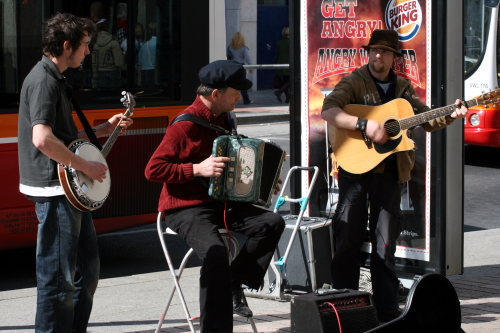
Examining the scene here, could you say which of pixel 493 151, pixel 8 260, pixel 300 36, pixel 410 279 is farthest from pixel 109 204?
pixel 493 151

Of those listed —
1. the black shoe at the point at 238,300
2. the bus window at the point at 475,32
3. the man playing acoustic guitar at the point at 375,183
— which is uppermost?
the bus window at the point at 475,32

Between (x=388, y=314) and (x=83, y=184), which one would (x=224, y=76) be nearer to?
(x=83, y=184)

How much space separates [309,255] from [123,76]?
2.41 meters

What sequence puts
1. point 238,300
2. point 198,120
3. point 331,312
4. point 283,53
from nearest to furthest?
point 331,312
point 198,120
point 238,300
point 283,53

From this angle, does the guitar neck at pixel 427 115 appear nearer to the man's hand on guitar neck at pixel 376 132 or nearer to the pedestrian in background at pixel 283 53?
the man's hand on guitar neck at pixel 376 132

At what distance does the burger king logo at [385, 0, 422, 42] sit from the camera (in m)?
5.33

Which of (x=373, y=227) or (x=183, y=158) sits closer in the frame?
(x=183, y=158)

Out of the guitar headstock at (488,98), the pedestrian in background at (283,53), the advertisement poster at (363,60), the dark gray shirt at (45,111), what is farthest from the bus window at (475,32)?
the dark gray shirt at (45,111)

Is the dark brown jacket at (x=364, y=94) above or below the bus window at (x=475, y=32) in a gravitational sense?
below

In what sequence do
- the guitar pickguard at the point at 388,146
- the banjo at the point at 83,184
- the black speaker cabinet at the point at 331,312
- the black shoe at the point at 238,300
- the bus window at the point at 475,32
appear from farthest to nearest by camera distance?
1. the bus window at the point at 475,32
2. the guitar pickguard at the point at 388,146
3. the black shoe at the point at 238,300
4. the banjo at the point at 83,184
5. the black speaker cabinet at the point at 331,312

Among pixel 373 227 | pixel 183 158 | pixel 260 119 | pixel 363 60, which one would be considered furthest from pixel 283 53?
pixel 183 158

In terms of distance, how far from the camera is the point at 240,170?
4148mm

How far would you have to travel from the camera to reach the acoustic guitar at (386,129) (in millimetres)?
4789

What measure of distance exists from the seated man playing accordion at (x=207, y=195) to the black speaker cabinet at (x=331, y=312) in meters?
0.49
